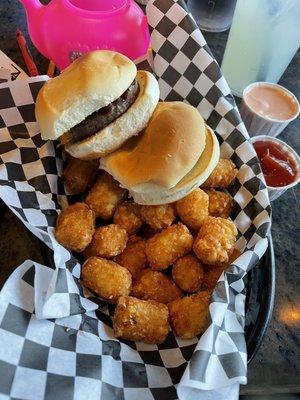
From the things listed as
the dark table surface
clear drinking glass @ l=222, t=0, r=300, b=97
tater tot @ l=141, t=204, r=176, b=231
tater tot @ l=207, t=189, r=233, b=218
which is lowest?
the dark table surface

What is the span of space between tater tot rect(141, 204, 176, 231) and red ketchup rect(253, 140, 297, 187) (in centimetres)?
34

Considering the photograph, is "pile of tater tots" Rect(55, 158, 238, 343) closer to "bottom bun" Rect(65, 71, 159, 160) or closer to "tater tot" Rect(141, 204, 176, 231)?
"tater tot" Rect(141, 204, 176, 231)

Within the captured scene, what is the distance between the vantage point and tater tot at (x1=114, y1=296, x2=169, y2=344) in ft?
3.26

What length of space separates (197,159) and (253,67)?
700mm

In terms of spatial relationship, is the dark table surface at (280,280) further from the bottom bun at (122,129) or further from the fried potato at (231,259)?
the bottom bun at (122,129)

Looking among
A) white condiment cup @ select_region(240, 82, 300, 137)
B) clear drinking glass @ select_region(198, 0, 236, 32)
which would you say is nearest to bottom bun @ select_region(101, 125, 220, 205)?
white condiment cup @ select_region(240, 82, 300, 137)

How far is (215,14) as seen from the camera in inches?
72.4

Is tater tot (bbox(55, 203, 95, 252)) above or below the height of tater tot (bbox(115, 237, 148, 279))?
above

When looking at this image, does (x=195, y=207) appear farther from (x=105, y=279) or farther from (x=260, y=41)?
(x=260, y=41)

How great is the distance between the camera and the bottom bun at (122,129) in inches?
42.4

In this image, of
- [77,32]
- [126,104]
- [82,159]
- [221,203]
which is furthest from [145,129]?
[77,32]

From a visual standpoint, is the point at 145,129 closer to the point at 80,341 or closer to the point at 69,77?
the point at 69,77

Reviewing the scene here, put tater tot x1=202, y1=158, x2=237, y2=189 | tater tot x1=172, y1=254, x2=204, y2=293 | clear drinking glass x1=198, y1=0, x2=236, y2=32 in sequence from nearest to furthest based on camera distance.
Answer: tater tot x1=172, y1=254, x2=204, y2=293 < tater tot x1=202, y1=158, x2=237, y2=189 < clear drinking glass x1=198, y1=0, x2=236, y2=32

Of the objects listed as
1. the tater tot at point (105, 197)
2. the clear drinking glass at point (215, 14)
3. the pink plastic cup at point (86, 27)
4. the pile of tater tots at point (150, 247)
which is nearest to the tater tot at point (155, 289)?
the pile of tater tots at point (150, 247)
